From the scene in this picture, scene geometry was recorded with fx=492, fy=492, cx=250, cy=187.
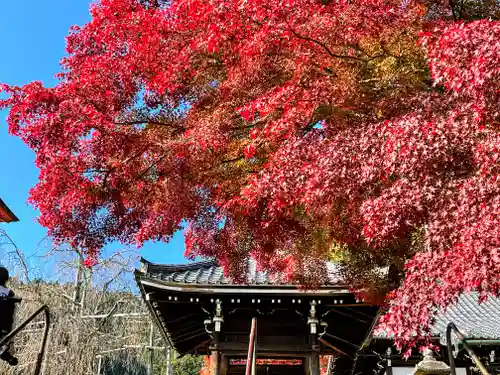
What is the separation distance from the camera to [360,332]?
413 inches

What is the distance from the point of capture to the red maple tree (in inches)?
151

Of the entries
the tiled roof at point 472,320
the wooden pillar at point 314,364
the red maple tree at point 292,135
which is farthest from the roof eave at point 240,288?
the tiled roof at point 472,320

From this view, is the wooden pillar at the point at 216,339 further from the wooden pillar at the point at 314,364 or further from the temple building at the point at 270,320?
the wooden pillar at the point at 314,364

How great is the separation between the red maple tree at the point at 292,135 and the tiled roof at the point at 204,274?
3.70ft

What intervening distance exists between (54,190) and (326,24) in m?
4.10

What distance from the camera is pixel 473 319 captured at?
12555 millimetres

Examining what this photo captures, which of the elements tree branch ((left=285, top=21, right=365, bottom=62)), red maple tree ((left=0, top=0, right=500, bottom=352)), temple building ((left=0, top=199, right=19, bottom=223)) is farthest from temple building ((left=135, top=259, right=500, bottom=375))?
tree branch ((left=285, top=21, right=365, bottom=62))

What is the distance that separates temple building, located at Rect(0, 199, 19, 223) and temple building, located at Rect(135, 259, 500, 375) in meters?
2.71

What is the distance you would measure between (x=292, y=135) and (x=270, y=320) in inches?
224

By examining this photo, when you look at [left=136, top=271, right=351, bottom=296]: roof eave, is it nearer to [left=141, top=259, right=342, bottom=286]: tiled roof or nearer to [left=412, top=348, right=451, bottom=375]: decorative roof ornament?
[left=141, top=259, right=342, bottom=286]: tiled roof

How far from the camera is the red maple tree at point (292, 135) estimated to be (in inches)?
151

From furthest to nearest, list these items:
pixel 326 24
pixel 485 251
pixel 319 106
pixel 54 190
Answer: pixel 54 190
pixel 319 106
pixel 326 24
pixel 485 251

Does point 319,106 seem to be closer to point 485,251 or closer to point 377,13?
point 377,13

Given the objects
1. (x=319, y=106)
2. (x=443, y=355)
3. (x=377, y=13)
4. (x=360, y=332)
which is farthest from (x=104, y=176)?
(x=443, y=355)
